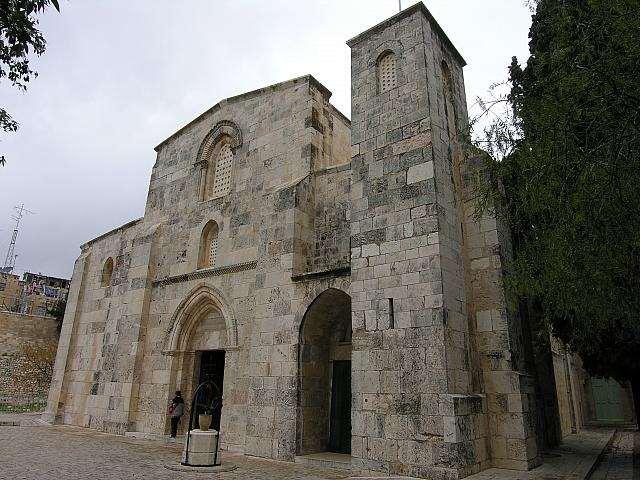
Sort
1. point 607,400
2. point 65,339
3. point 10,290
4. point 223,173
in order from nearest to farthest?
point 223,173
point 65,339
point 607,400
point 10,290

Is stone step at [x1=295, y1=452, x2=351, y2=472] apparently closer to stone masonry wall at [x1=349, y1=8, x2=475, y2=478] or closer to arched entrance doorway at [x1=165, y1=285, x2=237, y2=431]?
stone masonry wall at [x1=349, y1=8, x2=475, y2=478]

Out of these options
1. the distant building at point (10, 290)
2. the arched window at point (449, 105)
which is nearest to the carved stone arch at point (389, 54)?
the arched window at point (449, 105)

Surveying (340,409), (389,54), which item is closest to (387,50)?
(389,54)

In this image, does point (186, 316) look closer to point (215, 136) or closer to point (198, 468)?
point (198, 468)

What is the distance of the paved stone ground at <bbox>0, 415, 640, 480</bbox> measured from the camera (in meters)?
7.34

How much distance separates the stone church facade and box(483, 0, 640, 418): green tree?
1942 mm

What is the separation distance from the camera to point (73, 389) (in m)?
15.8

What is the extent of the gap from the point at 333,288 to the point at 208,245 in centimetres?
532

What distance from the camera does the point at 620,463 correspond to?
10242 millimetres

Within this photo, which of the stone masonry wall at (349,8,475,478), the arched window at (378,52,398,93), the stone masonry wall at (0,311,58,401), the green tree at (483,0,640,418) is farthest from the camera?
the stone masonry wall at (0,311,58,401)

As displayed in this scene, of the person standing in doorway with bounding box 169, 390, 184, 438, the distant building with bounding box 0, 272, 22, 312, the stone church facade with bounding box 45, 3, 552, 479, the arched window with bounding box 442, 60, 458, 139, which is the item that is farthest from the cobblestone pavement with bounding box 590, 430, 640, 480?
the distant building with bounding box 0, 272, 22, 312

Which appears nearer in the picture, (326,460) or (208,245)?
(326,460)

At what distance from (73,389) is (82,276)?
4.32 m

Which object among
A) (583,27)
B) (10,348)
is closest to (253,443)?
(583,27)
